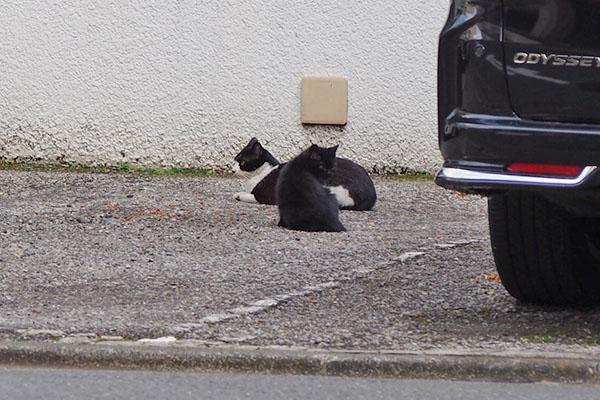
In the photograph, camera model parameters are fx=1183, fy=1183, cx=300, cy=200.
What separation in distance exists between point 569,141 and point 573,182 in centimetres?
15

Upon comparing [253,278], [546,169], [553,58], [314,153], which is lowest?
[253,278]

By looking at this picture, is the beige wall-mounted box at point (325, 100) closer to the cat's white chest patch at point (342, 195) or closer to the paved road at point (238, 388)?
the cat's white chest patch at point (342, 195)

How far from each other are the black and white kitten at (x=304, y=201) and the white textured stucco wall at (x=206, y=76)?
2.57 m

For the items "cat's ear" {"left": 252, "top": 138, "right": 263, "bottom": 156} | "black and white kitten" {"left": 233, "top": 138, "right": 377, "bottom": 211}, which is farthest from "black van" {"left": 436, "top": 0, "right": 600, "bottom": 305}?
"cat's ear" {"left": 252, "top": 138, "right": 263, "bottom": 156}

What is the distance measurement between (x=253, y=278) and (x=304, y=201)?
6.09ft

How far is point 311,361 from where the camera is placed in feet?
14.1

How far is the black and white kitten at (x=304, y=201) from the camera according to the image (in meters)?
7.70

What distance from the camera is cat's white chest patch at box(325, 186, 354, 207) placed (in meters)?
8.85

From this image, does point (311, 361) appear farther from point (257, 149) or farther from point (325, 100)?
point (325, 100)

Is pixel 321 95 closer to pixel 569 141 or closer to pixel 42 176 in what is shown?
pixel 42 176

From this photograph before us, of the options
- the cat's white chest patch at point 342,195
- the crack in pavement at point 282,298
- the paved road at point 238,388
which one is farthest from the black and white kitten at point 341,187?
the paved road at point 238,388

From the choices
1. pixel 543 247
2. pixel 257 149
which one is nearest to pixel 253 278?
pixel 543 247

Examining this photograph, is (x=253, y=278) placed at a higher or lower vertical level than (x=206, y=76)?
lower

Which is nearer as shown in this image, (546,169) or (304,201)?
(546,169)
